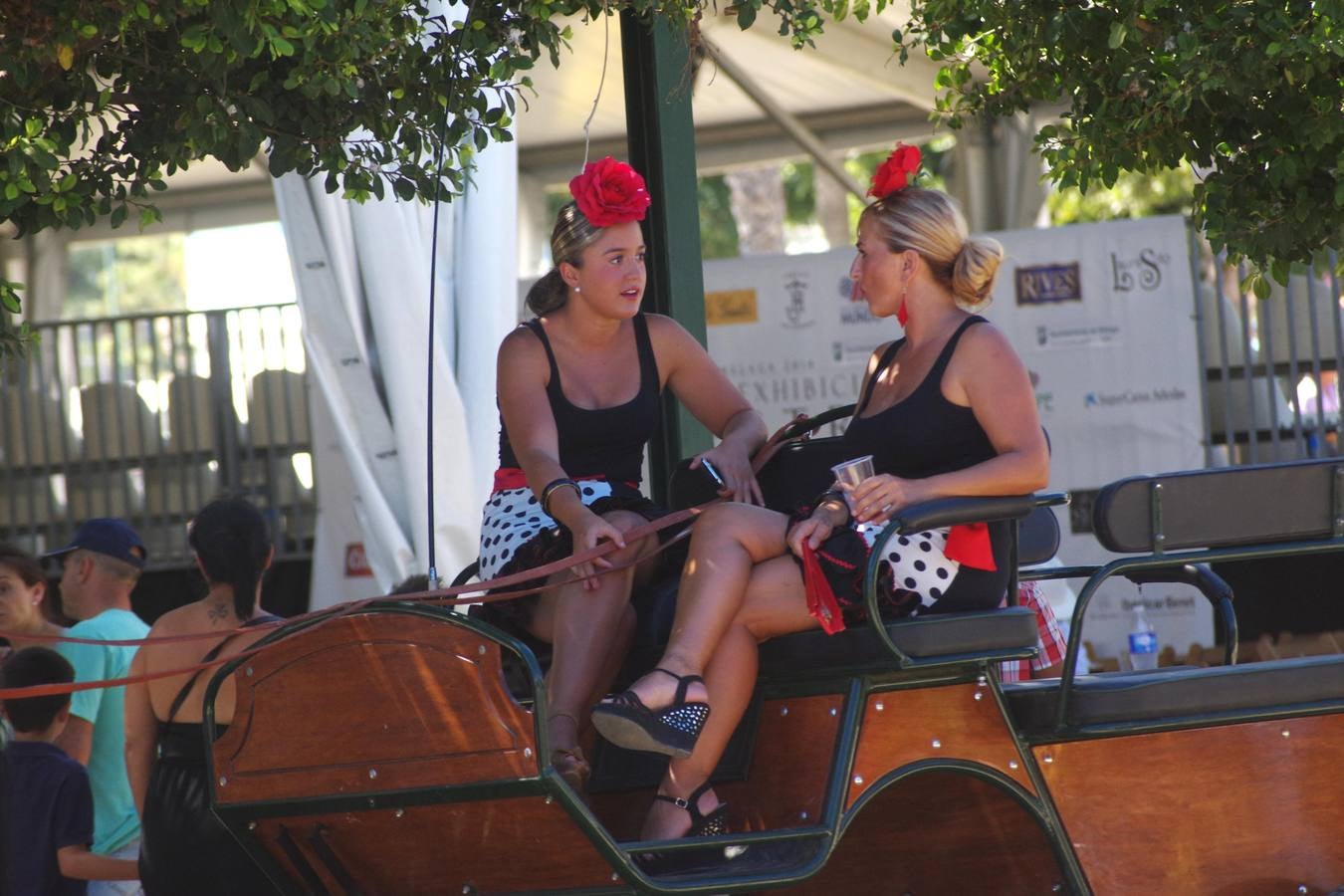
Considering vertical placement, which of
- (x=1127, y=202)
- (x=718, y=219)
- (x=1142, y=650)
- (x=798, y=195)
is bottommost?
(x=1142, y=650)

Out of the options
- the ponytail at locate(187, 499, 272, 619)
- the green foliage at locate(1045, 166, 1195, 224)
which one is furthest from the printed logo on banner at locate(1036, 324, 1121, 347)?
the green foliage at locate(1045, 166, 1195, 224)

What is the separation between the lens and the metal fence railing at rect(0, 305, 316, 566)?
29.1 ft

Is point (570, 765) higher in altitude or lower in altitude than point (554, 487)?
lower

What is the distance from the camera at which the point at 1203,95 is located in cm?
363

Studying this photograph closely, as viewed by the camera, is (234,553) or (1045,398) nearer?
(234,553)

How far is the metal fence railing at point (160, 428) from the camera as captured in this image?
349 inches

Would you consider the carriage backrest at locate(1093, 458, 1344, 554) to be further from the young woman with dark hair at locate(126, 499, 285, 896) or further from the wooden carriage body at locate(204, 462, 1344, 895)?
the young woman with dark hair at locate(126, 499, 285, 896)

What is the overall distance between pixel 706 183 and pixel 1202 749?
26250 millimetres

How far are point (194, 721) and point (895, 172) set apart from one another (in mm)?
2111

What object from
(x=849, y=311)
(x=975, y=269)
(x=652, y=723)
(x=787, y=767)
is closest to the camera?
(x=652, y=723)

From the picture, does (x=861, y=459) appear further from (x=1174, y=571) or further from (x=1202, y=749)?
(x=1174, y=571)

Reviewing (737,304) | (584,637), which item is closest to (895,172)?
(584,637)

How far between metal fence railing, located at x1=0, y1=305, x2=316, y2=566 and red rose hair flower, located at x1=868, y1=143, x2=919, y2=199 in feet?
18.3

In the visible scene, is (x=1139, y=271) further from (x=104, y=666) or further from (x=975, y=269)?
(x=104, y=666)
